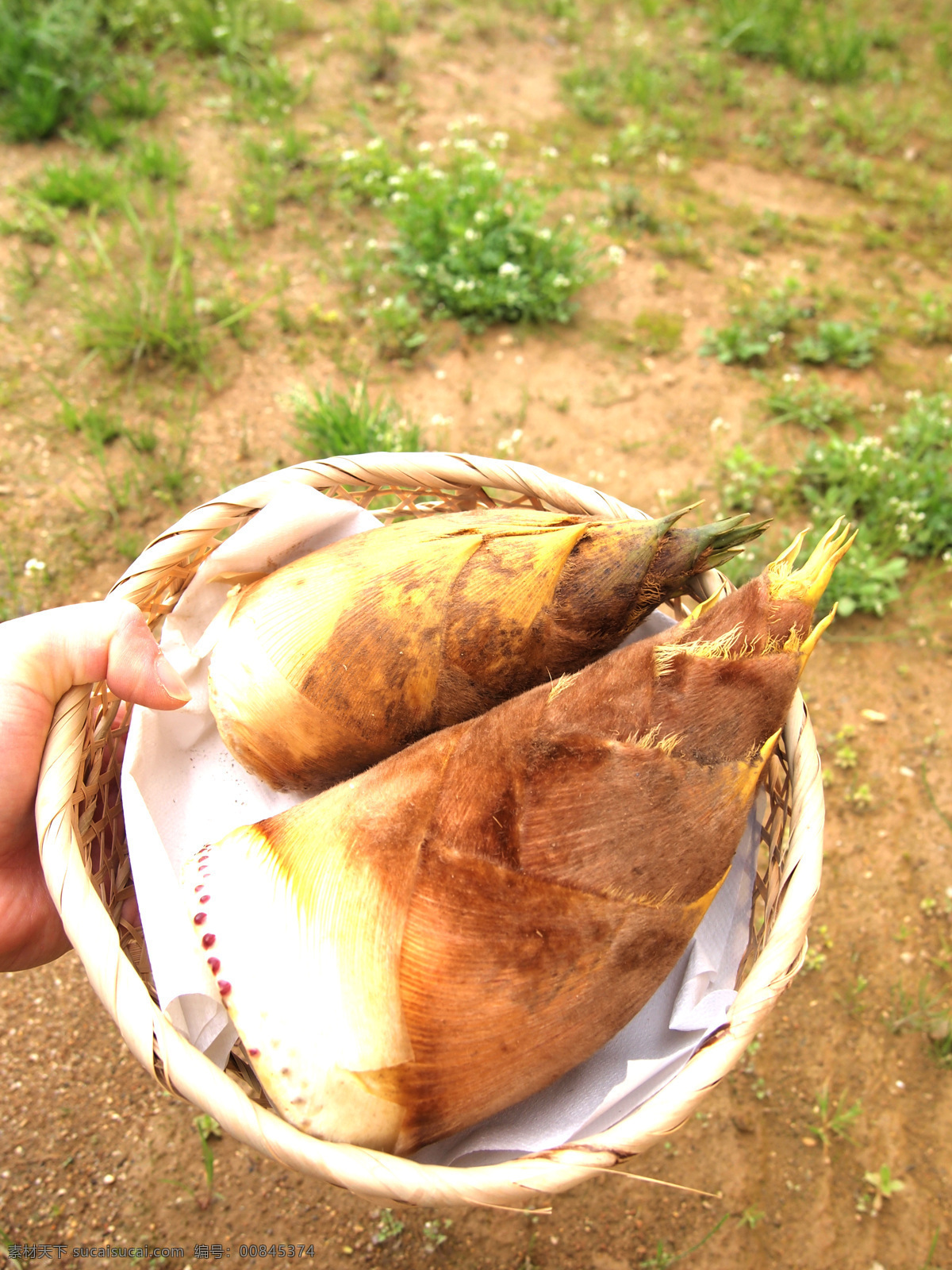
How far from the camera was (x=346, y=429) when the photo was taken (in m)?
2.51

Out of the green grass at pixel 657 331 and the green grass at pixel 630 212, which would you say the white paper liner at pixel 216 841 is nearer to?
the green grass at pixel 657 331

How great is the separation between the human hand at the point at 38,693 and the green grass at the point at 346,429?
1.10 m

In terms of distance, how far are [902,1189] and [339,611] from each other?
161 centimetres

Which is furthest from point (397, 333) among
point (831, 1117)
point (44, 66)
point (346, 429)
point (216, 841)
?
point (831, 1117)

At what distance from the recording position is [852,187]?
3.95 metres

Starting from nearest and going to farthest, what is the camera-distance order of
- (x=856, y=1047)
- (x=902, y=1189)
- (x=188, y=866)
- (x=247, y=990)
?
(x=247, y=990) → (x=188, y=866) → (x=902, y=1189) → (x=856, y=1047)

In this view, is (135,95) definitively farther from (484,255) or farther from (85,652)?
(85,652)

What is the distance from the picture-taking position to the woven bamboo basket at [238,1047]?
1.14m

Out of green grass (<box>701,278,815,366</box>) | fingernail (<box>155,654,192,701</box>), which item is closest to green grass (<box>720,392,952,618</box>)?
green grass (<box>701,278,815,366</box>)

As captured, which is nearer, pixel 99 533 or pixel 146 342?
pixel 99 533

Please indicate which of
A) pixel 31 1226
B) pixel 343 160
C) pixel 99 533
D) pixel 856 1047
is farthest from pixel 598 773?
pixel 343 160

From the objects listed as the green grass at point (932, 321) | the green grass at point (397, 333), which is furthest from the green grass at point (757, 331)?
the green grass at point (397, 333)

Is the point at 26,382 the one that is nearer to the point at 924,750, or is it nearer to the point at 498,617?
the point at 498,617

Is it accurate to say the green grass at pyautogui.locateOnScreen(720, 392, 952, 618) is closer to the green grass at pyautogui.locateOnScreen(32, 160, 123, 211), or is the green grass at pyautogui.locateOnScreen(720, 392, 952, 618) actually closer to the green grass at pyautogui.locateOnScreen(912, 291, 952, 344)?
the green grass at pyautogui.locateOnScreen(912, 291, 952, 344)
